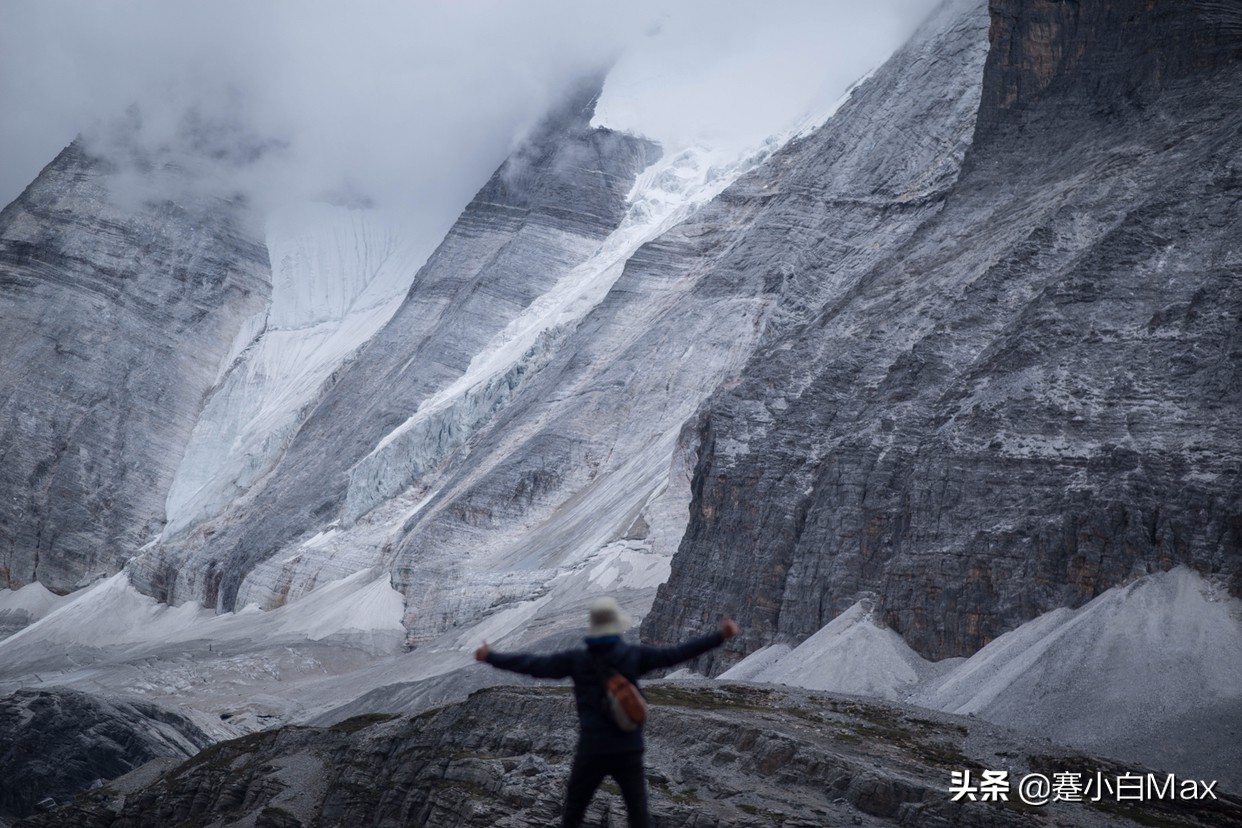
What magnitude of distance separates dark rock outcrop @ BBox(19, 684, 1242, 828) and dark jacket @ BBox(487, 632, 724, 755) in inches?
334

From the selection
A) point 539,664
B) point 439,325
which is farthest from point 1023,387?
point 439,325

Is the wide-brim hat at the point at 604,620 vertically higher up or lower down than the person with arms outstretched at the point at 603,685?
higher up

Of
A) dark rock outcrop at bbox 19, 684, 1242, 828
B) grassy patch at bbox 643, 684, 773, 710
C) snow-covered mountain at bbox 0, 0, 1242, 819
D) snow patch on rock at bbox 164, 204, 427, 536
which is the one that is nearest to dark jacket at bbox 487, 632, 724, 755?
dark rock outcrop at bbox 19, 684, 1242, 828

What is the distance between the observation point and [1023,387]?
43719 millimetres

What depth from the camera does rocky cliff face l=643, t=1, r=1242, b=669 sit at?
129 ft

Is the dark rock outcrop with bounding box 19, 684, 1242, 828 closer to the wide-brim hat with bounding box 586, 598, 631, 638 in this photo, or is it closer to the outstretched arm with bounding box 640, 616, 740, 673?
the outstretched arm with bounding box 640, 616, 740, 673

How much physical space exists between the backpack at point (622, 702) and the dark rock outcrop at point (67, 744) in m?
39.0

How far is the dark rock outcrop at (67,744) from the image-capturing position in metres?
46.1

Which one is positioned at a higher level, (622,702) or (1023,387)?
(1023,387)

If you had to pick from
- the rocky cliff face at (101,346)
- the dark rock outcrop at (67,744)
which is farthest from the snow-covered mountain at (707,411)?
the dark rock outcrop at (67,744)

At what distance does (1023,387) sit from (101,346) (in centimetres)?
10211

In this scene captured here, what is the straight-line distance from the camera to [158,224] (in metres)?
137

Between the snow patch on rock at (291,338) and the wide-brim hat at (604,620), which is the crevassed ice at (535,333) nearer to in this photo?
the snow patch on rock at (291,338)

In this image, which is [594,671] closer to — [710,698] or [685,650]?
[685,650]
